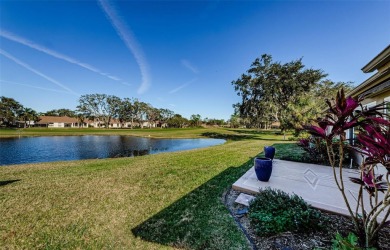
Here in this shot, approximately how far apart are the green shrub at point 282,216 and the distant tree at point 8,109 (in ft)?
248

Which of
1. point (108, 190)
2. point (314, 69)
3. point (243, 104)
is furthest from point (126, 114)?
point (108, 190)

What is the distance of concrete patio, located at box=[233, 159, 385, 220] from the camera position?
11.6ft

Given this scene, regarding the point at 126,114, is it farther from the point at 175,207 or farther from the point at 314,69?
the point at 175,207

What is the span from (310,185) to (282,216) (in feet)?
7.64

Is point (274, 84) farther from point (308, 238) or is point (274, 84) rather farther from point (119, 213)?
point (119, 213)

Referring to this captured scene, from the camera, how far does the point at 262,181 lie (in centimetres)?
475

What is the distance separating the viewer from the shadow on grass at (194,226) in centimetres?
267

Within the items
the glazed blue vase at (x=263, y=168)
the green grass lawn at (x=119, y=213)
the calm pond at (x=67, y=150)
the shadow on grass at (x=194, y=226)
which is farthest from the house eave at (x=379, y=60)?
the calm pond at (x=67, y=150)

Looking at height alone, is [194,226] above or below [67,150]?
above

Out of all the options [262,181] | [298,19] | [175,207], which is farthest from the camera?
[298,19]

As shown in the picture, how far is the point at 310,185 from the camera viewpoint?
14.9 feet

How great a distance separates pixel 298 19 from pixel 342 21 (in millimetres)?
2097

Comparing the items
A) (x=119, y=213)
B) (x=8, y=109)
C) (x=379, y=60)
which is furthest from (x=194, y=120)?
(x=119, y=213)

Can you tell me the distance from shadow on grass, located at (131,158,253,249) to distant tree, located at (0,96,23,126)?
2918 inches
